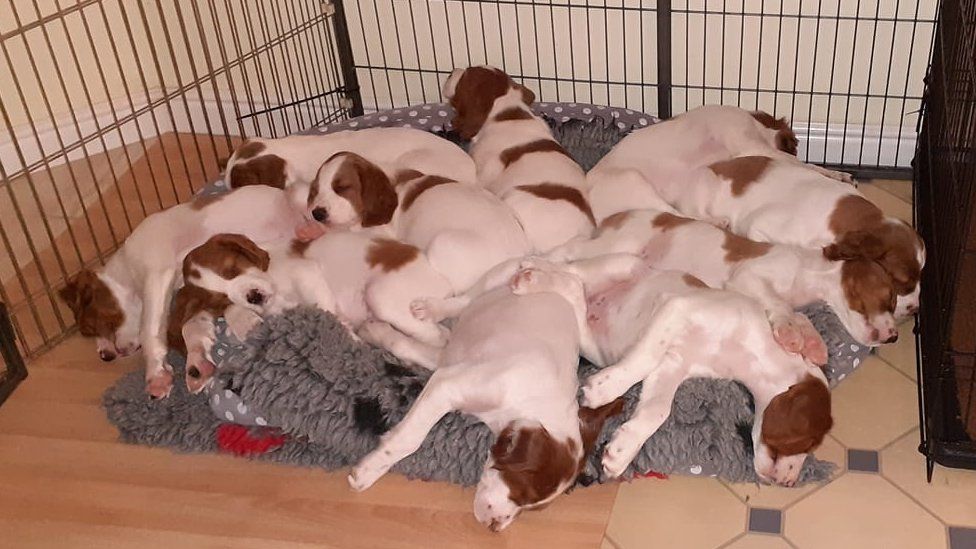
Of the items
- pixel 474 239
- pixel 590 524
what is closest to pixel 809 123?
pixel 474 239

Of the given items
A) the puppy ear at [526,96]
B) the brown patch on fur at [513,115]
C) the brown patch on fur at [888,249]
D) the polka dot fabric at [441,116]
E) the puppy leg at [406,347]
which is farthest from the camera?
the polka dot fabric at [441,116]

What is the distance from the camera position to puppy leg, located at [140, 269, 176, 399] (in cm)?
293

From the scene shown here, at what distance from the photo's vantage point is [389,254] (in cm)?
283

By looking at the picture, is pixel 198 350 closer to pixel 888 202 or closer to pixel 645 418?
pixel 645 418

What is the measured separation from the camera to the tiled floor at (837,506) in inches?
95.6

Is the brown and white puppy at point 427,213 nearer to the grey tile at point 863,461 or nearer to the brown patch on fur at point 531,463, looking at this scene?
the brown patch on fur at point 531,463

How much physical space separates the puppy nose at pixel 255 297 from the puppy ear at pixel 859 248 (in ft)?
5.11

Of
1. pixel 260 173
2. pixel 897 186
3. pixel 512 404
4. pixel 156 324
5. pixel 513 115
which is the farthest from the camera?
pixel 897 186

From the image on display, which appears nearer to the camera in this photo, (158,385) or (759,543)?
(759,543)

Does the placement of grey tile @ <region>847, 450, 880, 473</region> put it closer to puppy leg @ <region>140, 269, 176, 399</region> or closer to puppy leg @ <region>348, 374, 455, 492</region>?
puppy leg @ <region>348, 374, 455, 492</region>

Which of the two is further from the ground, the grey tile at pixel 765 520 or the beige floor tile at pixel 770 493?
the beige floor tile at pixel 770 493

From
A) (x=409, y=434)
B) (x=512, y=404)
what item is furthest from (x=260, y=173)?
(x=512, y=404)

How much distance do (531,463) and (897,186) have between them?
2212 millimetres

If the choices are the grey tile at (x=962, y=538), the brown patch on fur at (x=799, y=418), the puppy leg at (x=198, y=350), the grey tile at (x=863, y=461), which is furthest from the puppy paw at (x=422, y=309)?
the grey tile at (x=962, y=538)
